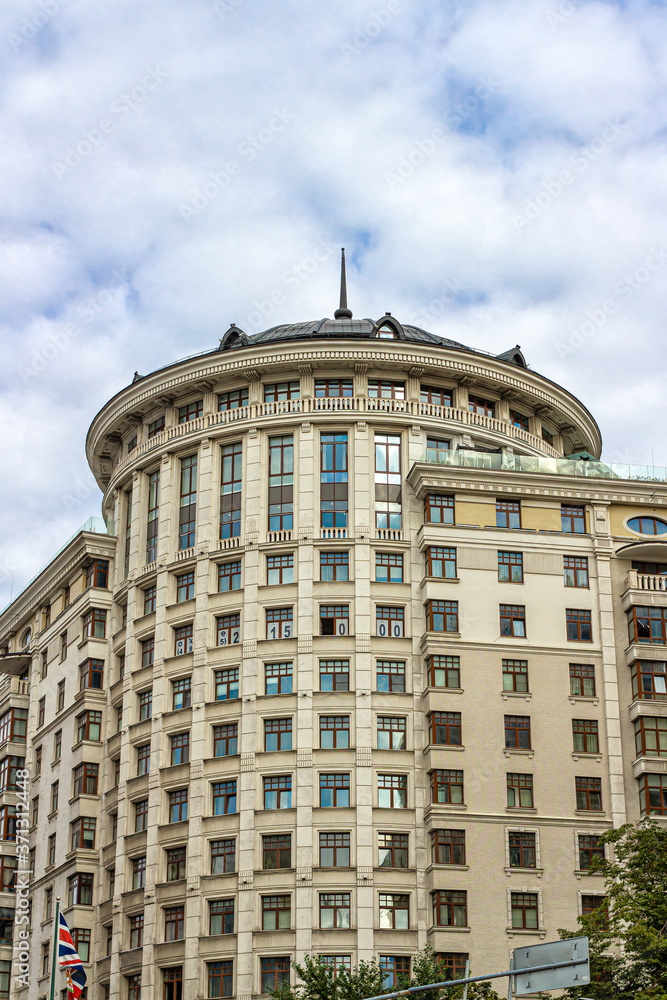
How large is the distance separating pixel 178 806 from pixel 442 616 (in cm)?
1701

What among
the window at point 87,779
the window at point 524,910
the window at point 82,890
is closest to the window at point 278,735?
the window at point 87,779

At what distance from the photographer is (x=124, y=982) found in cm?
7788

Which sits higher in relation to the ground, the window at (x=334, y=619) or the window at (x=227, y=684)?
the window at (x=334, y=619)

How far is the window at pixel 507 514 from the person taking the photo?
80875 mm

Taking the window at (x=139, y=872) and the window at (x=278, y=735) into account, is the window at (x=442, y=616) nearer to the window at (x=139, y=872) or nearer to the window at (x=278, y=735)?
the window at (x=278, y=735)

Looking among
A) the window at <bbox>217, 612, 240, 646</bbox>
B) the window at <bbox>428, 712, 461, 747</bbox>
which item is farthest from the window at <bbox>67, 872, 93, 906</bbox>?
the window at <bbox>428, 712, 461, 747</bbox>

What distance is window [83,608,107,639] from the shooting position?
3479 inches

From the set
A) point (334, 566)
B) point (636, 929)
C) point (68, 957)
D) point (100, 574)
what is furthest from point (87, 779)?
point (636, 929)

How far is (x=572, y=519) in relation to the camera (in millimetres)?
81938

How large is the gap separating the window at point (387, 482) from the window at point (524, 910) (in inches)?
807

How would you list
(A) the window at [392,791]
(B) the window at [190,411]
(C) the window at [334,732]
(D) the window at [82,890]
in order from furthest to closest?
1. (B) the window at [190,411]
2. (D) the window at [82,890]
3. (C) the window at [334,732]
4. (A) the window at [392,791]

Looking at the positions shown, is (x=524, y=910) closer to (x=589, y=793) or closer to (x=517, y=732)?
(x=589, y=793)

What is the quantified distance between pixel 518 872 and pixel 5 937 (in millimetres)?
35310

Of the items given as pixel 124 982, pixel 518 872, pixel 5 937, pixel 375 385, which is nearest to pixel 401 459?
pixel 375 385
